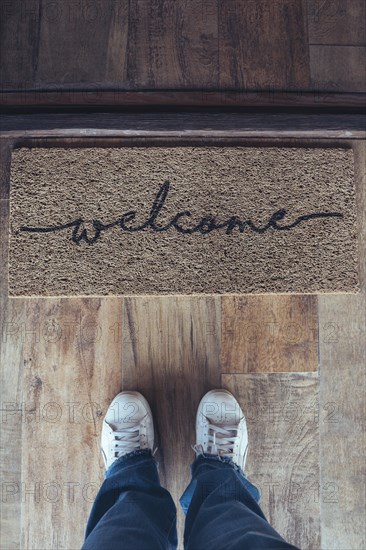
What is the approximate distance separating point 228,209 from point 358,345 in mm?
508

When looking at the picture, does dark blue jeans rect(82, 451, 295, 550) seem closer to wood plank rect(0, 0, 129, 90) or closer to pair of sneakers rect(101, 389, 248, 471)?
pair of sneakers rect(101, 389, 248, 471)

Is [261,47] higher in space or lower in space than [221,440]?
higher

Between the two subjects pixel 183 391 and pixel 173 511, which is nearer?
pixel 173 511

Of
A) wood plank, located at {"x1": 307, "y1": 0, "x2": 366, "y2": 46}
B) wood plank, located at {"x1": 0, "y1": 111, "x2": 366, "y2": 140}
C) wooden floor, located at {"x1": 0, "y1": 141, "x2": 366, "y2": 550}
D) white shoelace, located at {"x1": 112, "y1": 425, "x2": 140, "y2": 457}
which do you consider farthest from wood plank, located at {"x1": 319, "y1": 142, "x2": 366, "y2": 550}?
wood plank, located at {"x1": 307, "y1": 0, "x2": 366, "y2": 46}

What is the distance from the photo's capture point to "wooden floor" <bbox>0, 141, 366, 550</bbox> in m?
1.12

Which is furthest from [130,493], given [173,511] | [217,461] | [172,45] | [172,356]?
[172,45]

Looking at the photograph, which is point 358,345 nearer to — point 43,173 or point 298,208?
point 298,208

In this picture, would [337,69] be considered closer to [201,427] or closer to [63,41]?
[63,41]

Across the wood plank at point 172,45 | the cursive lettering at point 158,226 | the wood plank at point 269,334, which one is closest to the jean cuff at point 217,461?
the wood plank at point 269,334

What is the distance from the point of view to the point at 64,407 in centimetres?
113

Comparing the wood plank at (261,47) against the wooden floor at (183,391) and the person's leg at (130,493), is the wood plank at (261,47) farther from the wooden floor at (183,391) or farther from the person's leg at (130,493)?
the person's leg at (130,493)

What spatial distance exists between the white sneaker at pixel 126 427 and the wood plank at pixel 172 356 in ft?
0.11

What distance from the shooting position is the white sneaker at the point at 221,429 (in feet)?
3.64

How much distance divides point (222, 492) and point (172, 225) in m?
0.66
